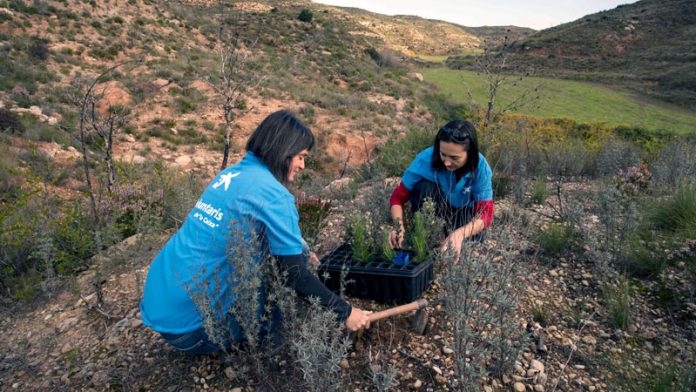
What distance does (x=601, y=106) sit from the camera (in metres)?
20.2

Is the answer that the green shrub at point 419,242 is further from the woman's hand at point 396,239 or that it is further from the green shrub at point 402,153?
the green shrub at point 402,153

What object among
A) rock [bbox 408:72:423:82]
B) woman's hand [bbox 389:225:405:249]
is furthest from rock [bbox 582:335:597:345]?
rock [bbox 408:72:423:82]

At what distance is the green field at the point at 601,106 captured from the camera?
53.9ft

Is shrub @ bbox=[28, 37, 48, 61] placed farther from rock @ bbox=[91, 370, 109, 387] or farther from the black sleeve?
the black sleeve

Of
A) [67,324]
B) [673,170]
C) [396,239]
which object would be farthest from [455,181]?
[673,170]

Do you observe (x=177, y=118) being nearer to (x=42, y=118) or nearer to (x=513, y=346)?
(x=42, y=118)

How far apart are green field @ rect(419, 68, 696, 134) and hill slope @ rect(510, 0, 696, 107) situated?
3631 mm

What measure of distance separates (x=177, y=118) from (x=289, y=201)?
13758 mm

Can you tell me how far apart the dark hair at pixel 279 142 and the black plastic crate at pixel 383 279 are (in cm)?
72

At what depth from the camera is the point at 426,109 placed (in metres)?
22.2

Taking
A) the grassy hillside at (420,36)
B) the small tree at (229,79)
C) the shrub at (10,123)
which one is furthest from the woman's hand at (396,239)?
the grassy hillside at (420,36)

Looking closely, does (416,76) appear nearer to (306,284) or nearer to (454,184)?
(454,184)

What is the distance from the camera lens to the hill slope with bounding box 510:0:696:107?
2842cm

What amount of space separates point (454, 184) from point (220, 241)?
1896 mm
